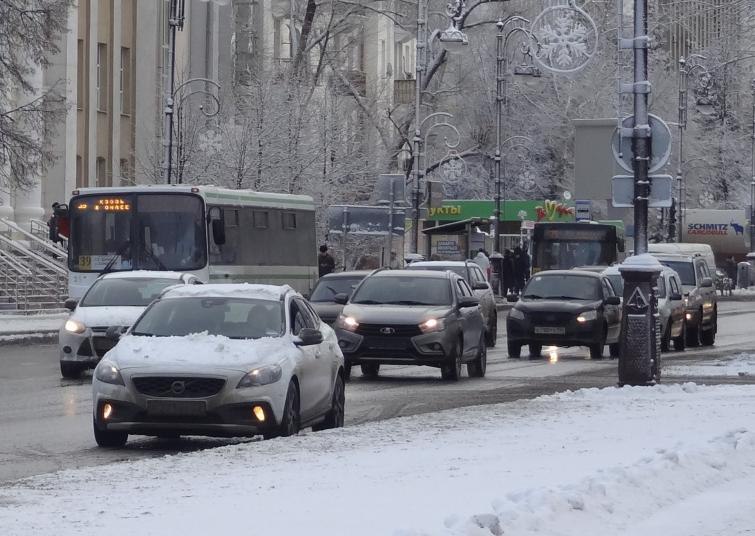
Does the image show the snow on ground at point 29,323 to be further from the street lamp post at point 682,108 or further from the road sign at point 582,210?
the street lamp post at point 682,108

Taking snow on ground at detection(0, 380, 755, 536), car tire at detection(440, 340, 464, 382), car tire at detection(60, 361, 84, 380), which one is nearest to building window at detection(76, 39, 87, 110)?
car tire at detection(60, 361, 84, 380)

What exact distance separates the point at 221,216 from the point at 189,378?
1941cm

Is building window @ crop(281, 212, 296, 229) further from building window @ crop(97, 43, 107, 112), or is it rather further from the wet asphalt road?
building window @ crop(97, 43, 107, 112)

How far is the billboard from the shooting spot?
88.4 meters

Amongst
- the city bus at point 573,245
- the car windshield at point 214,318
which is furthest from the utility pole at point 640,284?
the city bus at point 573,245

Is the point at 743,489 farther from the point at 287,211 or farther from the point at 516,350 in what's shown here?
the point at 287,211

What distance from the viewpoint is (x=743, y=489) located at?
1208 centimetres

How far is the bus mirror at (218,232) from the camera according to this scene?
34.2 meters

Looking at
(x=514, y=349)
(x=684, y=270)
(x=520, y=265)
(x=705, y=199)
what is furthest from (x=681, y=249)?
(x=705, y=199)

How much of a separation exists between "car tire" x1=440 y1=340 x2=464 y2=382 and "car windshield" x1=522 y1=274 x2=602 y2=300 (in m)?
7.57

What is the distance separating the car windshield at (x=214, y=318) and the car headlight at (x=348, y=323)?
853 centimetres

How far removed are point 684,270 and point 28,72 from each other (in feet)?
48.0

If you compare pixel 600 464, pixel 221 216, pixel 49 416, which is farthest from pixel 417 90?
pixel 600 464

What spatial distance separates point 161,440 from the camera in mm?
17078
